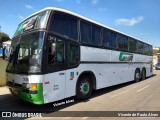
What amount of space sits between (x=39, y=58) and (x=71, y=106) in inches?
93.0

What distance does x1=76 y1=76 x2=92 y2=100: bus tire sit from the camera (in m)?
7.96

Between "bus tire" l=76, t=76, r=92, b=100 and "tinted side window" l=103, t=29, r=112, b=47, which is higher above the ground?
"tinted side window" l=103, t=29, r=112, b=47

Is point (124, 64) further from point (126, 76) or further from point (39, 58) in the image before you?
point (39, 58)

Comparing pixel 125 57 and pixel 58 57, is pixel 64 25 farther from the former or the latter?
pixel 125 57

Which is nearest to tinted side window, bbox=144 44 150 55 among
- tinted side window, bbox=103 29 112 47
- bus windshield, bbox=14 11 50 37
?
tinted side window, bbox=103 29 112 47

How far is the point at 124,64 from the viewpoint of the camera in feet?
39.6

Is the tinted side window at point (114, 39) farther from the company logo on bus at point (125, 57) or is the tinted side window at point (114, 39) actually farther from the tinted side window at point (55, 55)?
the tinted side window at point (55, 55)

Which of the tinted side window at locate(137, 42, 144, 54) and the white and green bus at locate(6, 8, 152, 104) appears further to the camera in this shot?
the tinted side window at locate(137, 42, 144, 54)

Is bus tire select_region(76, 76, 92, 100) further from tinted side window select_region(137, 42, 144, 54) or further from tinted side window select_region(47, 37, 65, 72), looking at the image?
tinted side window select_region(137, 42, 144, 54)

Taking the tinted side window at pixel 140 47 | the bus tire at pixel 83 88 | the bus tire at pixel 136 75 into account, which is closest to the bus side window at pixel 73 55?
the bus tire at pixel 83 88

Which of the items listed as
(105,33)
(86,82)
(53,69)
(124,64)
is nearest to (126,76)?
(124,64)

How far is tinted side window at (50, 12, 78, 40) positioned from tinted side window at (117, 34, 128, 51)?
4.39 metres

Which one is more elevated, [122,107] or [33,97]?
[33,97]

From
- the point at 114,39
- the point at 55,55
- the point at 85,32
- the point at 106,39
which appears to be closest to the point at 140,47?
the point at 114,39
